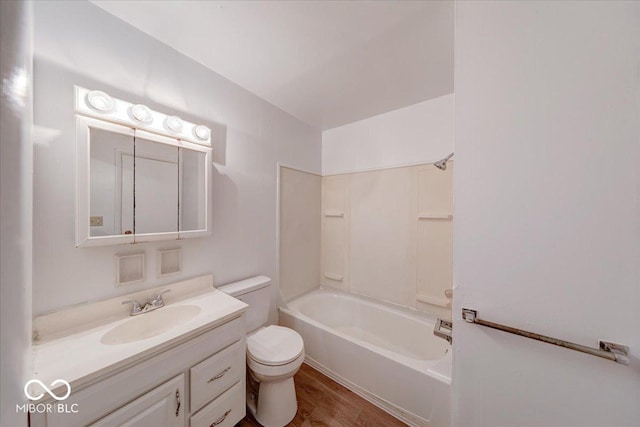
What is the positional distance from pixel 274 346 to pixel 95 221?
4.12 ft

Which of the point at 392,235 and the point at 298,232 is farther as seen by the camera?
the point at 298,232

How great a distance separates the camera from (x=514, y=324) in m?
0.90

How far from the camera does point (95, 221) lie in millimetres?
1053

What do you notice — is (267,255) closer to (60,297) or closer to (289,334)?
(289,334)

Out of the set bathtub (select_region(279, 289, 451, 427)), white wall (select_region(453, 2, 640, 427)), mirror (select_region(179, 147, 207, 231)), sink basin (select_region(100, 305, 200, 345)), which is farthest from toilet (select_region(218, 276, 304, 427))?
white wall (select_region(453, 2, 640, 427))

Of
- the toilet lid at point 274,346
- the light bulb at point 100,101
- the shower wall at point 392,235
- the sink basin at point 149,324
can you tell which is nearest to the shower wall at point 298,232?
the shower wall at point 392,235

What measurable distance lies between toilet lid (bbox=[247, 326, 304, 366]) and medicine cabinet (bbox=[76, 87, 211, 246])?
2.81 feet

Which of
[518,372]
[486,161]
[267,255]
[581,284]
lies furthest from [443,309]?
[267,255]

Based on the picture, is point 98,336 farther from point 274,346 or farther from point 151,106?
point 151,106

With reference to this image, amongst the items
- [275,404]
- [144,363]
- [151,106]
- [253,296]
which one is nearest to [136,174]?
[151,106]

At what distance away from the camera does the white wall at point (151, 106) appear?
3.17 feet

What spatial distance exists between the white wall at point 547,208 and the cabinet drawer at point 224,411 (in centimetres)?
117

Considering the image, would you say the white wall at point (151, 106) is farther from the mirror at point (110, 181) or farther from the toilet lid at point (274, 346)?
the toilet lid at point (274, 346)

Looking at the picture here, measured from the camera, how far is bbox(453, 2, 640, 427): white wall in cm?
74
